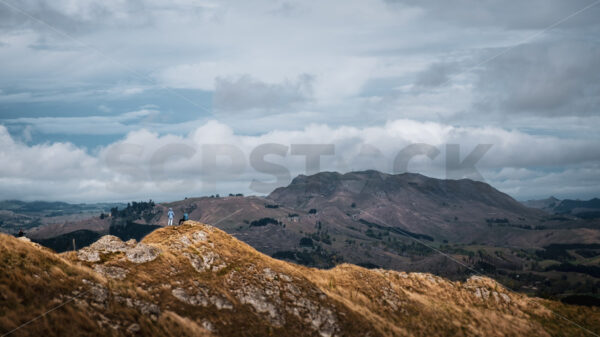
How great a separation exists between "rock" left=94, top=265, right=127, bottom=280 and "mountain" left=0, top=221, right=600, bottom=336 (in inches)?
4.6

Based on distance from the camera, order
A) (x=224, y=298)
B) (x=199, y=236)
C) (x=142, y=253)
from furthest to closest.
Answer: (x=199, y=236)
(x=142, y=253)
(x=224, y=298)

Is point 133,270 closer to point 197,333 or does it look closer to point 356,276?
point 197,333

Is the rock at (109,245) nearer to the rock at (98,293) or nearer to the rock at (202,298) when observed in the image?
the rock at (202,298)

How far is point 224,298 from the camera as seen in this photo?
56.2 metres

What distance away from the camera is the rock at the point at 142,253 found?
57781 millimetres

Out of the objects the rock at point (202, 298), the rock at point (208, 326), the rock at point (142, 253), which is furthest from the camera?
the rock at point (142, 253)

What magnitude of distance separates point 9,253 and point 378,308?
51966 mm

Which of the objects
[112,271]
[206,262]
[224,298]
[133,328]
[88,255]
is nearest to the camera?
[133,328]

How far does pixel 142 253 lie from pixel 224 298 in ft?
44.6

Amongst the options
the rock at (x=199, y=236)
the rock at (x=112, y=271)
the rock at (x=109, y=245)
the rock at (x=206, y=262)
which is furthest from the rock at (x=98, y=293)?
the rock at (x=199, y=236)

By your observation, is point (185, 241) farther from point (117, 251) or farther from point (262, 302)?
point (262, 302)

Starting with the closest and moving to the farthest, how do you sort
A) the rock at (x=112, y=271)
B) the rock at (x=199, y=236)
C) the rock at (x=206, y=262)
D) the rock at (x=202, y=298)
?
1. the rock at (x=112, y=271)
2. the rock at (x=202, y=298)
3. the rock at (x=206, y=262)
4. the rock at (x=199, y=236)

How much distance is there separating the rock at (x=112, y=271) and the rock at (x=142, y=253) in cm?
313

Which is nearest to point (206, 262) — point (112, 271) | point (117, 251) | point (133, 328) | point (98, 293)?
point (117, 251)
